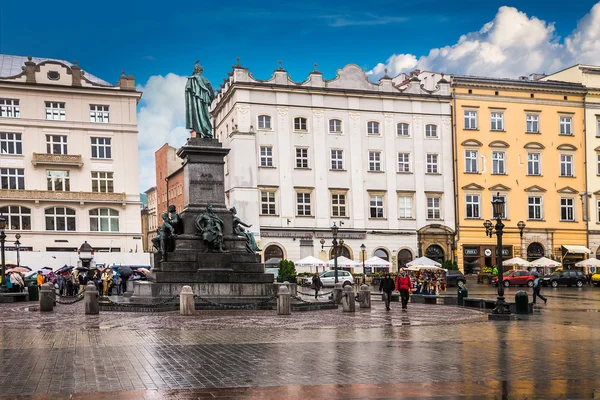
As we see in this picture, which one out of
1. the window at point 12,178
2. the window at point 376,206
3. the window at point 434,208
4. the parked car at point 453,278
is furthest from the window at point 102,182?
the parked car at point 453,278

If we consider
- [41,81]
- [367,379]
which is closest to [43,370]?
[367,379]

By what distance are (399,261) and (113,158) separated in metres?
25.8

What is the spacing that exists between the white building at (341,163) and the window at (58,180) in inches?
521

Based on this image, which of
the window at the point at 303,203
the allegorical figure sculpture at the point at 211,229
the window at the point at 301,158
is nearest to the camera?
the allegorical figure sculpture at the point at 211,229

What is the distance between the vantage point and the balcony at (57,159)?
202ft

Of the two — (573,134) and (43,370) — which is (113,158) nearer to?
(573,134)

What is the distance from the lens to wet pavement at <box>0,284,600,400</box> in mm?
10617

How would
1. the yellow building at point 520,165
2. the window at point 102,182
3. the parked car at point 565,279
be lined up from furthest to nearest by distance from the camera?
the yellow building at point 520,165
the window at point 102,182
the parked car at point 565,279

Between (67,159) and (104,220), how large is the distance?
586 cm

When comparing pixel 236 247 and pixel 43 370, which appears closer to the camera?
pixel 43 370

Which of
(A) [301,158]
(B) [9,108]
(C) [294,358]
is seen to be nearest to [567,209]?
(A) [301,158]

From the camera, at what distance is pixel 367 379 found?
11.4m

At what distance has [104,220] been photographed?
63500 millimetres

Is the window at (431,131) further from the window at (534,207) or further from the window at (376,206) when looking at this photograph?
the window at (534,207)
